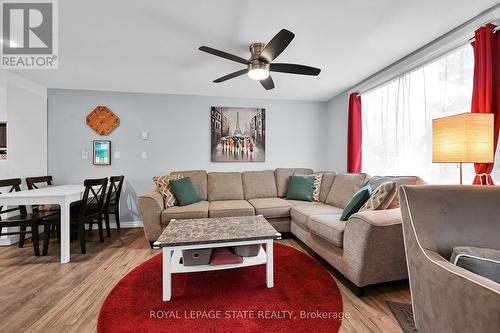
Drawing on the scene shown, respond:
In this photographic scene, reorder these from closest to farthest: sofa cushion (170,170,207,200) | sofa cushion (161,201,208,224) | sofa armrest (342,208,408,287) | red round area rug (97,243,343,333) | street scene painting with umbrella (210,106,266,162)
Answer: red round area rug (97,243,343,333) → sofa armrest (342,208,408,287) → sofa cushion (161,201,208,224) → sofa cushion (170,170,207,200) → street scene painting with umbrella (210,106,266,162)

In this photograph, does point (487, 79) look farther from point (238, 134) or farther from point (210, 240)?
point (238, 134)

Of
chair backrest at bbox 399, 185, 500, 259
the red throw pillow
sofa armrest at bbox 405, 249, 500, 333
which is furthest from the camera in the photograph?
the red throw pillow

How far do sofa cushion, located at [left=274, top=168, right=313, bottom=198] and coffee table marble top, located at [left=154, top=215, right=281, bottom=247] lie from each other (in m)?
1.45

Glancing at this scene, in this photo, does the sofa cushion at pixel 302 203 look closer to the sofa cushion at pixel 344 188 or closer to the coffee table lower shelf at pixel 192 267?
the sofa cushion at pixel 344 188

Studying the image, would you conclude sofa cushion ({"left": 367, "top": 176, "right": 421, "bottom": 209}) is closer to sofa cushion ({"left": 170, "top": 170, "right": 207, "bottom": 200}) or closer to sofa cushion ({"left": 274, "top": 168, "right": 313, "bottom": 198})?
sofa cushion ({"left": 274, "top": 168, "right": 313, "bottom": 198})

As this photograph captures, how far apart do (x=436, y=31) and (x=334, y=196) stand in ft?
6.71

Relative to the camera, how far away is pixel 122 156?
356 centimetres

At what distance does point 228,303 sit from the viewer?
1588 mm

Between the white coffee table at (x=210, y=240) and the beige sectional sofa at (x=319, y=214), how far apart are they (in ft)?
1.95

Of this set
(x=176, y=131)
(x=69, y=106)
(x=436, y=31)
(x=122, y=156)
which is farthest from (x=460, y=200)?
(x=69, y=106)

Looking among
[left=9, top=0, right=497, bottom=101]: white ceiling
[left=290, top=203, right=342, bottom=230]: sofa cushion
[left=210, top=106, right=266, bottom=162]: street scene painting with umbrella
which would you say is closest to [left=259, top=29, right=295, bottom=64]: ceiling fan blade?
[left=9, top=0, right=497, bottom=101]: white ceiling

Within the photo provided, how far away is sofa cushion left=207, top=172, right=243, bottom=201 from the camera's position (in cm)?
342

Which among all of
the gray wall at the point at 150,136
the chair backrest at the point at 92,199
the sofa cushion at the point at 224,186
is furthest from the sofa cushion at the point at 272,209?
the chair backrest at the point at 92,199

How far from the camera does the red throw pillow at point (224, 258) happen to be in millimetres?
1688
